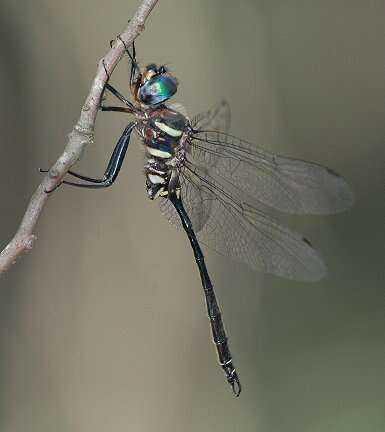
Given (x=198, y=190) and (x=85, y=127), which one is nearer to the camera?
(x=85, y=127)

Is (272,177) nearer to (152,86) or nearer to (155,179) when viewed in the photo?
(155,179)

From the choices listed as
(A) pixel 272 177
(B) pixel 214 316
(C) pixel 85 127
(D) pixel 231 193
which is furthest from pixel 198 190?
(C) pixel 85 127

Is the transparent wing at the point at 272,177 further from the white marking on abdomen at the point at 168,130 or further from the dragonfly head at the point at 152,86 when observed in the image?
the dragonfly head at the point at 152,86

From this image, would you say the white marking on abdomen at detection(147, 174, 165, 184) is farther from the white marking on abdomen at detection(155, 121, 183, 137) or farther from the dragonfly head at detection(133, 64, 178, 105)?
the dragonfly head at detection(133, 64, 178, 105)

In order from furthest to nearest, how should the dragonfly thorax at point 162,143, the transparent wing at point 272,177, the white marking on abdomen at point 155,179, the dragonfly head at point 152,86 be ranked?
the transparent wing at point 272,177, the white marking on abdomen at point 155,179, the dragonfly thorax at point 162,143, the dragonfly head at point 152,86

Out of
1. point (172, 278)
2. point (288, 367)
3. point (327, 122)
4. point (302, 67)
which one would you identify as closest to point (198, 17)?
point (302, 67)

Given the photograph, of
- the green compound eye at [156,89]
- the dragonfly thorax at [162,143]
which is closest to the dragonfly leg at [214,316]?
the dragonfly thorax at [162,143]

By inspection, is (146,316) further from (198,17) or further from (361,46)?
(361,46)
